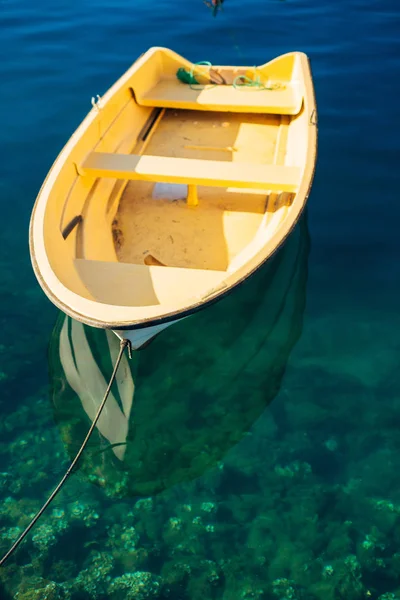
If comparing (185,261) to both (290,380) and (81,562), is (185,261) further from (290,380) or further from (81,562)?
(81,562)

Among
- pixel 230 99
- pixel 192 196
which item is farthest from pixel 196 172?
pixel 230 99

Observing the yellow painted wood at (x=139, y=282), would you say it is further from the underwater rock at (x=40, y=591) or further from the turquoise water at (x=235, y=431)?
the underwater rock at (x=40, y=591)

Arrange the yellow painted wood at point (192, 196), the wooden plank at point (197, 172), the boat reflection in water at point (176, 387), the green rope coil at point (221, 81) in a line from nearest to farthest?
the boat reflection in water at point (176, 387)
the wooden plank at point (197, 172)
the yellow painted wood at point (192, 196)
the green rope coil at point (221, 81)

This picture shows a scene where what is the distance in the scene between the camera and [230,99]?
8172mm

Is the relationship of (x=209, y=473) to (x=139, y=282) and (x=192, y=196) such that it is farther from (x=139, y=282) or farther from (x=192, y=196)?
(x=192, y=196)

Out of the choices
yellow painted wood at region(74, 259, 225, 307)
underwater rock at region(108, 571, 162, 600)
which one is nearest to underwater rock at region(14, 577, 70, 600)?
underwater rock at region(108, 571, 162, 600)

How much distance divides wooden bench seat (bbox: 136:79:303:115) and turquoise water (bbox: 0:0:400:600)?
3.88ft

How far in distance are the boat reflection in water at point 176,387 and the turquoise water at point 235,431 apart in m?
0.02

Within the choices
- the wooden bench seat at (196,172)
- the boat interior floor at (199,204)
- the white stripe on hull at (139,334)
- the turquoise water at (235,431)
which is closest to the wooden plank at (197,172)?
the wooden bench seat at (196,172)

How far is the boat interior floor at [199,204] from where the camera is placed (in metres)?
6.03

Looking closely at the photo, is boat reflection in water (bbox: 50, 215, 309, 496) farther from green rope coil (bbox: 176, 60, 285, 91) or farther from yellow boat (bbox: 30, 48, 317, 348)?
green rope coil (bbox: 176, 60, 285, 91)

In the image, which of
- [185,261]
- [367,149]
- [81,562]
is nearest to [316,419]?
[185,261]

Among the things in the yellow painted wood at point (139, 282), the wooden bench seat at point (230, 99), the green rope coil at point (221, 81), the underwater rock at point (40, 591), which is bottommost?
the underwater rock at point (40, 591)

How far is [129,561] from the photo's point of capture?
14.7 feet
